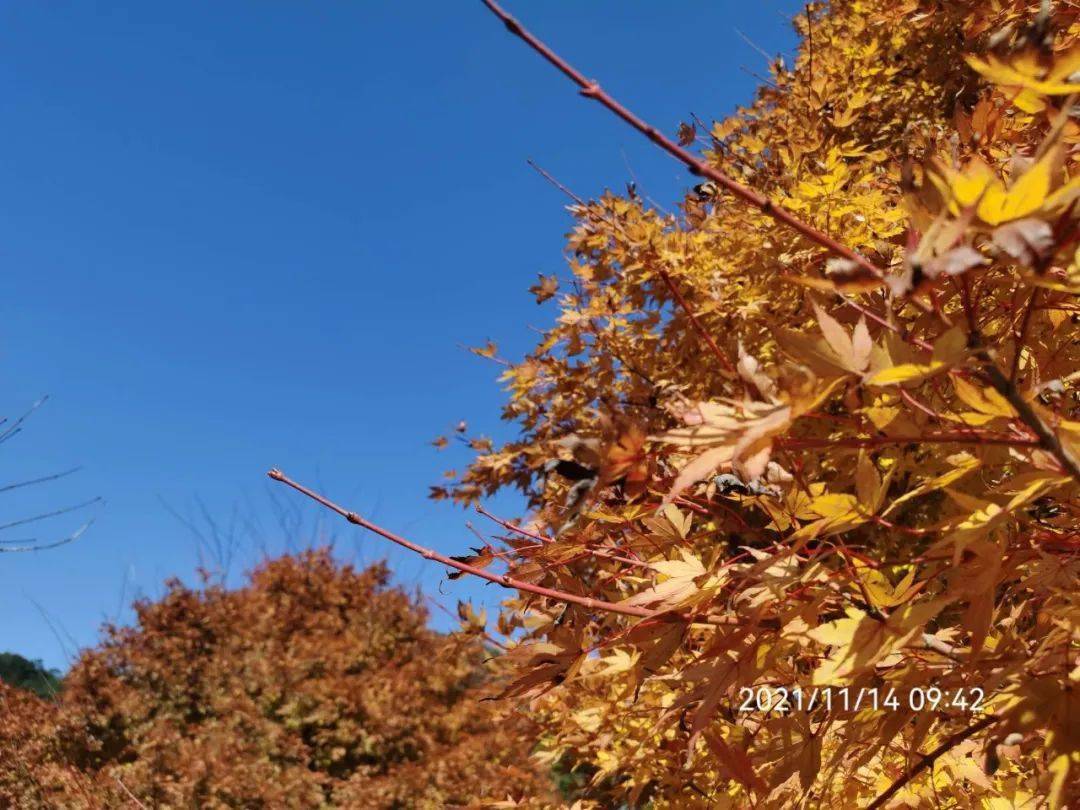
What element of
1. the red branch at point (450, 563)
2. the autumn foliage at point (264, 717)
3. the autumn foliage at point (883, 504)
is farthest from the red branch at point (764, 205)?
the autumn foliage at point (264, 717)

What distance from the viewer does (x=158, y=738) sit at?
7004 mm

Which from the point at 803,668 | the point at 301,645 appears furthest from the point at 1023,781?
the point at 301,645

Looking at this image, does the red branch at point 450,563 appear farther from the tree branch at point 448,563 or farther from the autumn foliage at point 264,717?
the autumn foliage at point 264,717

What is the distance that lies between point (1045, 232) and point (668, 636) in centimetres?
60

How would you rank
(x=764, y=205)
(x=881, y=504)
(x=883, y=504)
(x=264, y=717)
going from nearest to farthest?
(x=764, y=205) → (x=881, y=504) → (x=883, y=504) → (x=264, y=717)

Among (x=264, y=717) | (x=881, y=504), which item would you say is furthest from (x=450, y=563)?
(x=264, y=717)

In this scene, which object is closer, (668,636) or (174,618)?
(668,636)

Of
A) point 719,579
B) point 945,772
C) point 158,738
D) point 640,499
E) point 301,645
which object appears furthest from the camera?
point 301,645

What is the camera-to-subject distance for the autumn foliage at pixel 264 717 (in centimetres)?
654

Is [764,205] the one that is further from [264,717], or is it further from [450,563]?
[264,717]

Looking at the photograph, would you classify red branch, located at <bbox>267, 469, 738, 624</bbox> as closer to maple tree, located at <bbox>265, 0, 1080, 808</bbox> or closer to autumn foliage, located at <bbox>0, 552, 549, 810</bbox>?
maple tree, located at <bbox>265, 0, 1080, 808</bbox>

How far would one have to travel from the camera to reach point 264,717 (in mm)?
7953

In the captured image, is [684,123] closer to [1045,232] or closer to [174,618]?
[1045,232]

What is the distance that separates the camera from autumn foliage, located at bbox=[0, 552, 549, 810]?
6.54 m
